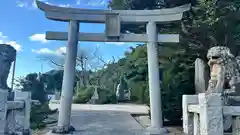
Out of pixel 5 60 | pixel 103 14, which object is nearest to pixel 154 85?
pixel 103 14

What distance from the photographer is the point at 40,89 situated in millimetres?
12531

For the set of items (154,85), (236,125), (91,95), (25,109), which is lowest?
(236,125)

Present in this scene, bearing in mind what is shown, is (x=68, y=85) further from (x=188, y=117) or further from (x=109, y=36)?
(x=188, y=117)

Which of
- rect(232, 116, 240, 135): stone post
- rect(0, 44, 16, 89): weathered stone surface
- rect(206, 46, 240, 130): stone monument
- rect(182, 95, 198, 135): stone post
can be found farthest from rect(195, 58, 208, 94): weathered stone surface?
rect(0, 44, 16, 89): weathered stone surface

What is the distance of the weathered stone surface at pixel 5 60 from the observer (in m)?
5.82

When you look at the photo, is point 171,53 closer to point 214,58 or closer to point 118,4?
point 118,4

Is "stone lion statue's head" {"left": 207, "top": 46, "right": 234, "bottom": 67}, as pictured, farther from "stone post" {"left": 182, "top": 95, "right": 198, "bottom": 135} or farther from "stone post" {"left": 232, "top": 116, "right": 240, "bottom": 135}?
"stone post" {"left": 232, "top": 116, "right": 240, "bottom": 135}

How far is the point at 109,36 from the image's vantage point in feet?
27.1

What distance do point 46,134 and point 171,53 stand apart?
4.94 metres

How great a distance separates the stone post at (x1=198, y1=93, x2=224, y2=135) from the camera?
377cm

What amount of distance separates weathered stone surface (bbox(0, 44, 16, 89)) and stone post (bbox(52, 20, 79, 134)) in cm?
222

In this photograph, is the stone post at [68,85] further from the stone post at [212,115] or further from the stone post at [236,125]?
the stone post at [236,125]

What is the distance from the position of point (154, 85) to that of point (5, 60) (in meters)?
4.05

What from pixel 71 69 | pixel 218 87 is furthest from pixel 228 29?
pixel 71 69
